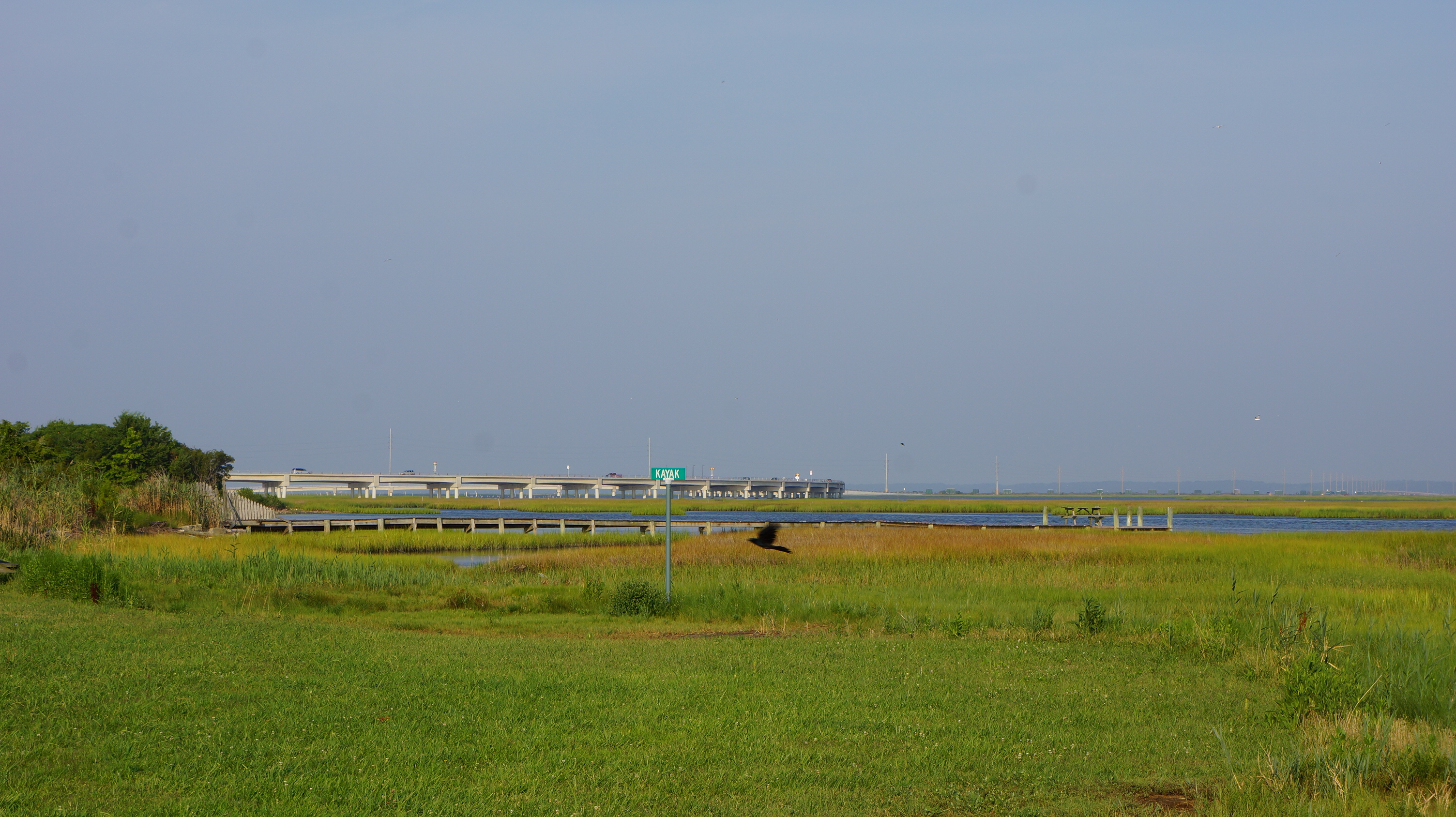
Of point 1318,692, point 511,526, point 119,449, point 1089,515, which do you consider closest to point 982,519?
point 1089,515

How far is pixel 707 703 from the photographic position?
35.1 ft

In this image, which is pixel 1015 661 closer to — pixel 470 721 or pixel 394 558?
pixel 470 721

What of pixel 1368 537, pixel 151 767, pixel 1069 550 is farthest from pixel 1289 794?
pixel 1368 537

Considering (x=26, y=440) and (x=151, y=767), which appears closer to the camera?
(x=151, y=767)

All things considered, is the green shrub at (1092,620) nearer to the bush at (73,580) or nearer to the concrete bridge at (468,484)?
the bush at (73,580)

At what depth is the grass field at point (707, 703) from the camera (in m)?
7.47

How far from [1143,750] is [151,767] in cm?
836

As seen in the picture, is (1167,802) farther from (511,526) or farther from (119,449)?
(119,449)

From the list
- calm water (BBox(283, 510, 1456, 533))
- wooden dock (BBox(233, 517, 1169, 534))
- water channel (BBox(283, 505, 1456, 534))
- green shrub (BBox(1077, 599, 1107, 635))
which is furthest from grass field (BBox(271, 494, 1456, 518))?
green shrub (BBox(1077, 599, 1107, 635))

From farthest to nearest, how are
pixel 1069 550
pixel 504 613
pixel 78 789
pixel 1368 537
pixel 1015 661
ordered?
pixel 1368 537
pixel 1069 550
pixel 504 613
pixel 1015 661
pixel 78 789

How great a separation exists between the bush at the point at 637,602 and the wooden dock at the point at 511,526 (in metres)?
28.9

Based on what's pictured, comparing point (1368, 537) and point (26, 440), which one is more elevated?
point (26, 440)

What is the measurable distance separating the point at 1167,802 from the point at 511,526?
186 ft

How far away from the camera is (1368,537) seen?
4359cm
